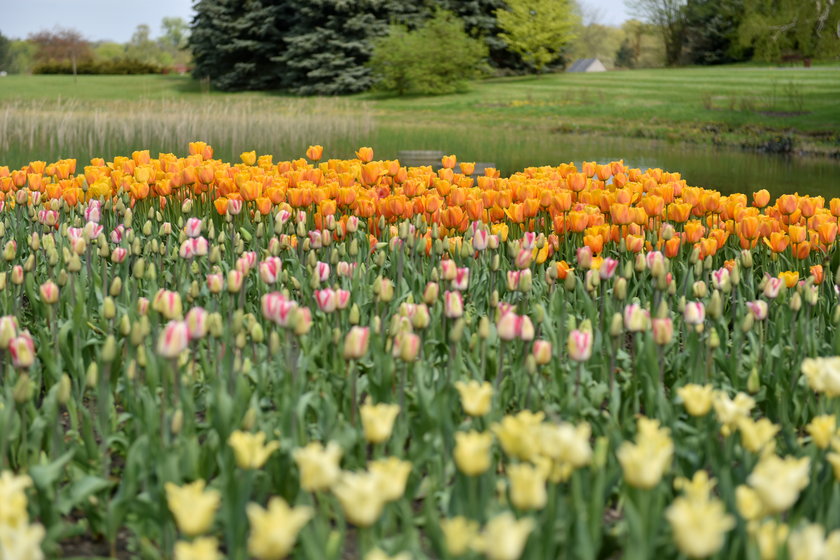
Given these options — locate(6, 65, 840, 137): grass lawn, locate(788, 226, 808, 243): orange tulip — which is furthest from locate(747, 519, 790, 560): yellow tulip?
locate(6, 65, 840, 137): grass lawn

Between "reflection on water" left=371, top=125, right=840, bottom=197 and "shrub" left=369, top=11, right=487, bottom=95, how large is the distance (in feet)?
48.1

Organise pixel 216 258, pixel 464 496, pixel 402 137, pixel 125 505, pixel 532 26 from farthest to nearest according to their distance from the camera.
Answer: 1. pixel 532 26
2. pixel 402 137
3. pixel 216 258
4. pixel 125 505
5. pixel 464 496

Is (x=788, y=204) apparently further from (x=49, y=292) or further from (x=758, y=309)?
(x=49, y=292)

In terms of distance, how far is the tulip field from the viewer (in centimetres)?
175

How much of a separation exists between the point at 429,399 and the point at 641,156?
50.6 ft

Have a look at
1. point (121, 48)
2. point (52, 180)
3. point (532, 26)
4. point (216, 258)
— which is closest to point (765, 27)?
point (532, 26)

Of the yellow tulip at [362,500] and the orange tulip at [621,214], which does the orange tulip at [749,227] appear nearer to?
the orange tulip at [621,214]

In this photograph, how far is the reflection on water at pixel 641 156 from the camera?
1277cm

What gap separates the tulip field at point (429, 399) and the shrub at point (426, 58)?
32973mm

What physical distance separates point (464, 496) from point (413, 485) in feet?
1.33

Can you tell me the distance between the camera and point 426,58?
1480 inches

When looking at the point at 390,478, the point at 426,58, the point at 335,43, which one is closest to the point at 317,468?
the point at 390,478

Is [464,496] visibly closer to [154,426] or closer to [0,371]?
[154,426]

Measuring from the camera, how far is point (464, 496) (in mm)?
1998
